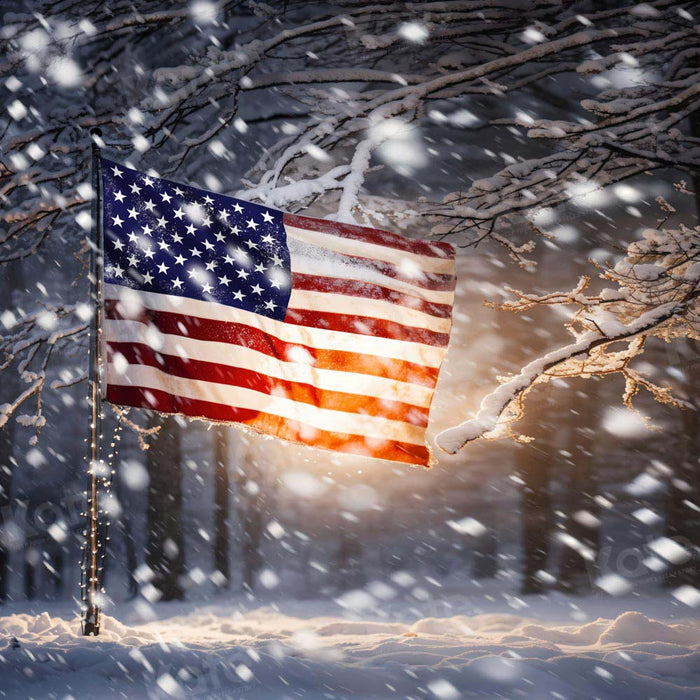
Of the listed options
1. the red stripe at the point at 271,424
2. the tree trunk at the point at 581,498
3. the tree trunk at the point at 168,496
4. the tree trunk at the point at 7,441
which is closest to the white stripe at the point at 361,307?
the red stripe at the point at 271,424

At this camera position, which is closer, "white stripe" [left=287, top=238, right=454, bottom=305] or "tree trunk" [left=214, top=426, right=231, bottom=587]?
"white stripe" [left=287, top=238, right=454, bottom=305]

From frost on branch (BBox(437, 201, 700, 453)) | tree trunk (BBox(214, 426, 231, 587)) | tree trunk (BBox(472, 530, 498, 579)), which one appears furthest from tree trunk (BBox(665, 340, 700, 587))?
tree trunk (BBox(214, 426, 231, 587))

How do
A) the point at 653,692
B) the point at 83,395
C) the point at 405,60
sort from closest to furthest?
the point at 653,692, the point at 405,60, the point at 83,395

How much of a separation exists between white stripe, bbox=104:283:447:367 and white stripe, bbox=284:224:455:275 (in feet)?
1.93

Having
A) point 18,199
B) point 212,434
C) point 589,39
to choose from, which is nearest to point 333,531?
point 212,434

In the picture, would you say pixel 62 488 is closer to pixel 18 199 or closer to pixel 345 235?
pixel 18 199

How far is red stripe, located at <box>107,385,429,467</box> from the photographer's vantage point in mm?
4008

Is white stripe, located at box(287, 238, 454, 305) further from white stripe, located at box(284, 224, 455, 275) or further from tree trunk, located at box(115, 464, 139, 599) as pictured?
tree trunk, located at box(115, 464, 139, 599)

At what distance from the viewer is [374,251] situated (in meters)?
4.74

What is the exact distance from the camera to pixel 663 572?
10234mm

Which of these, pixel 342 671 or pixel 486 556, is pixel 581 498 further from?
pixel 342 671

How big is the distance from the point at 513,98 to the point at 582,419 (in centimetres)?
581

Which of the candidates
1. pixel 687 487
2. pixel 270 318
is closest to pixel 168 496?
pixel 270 318

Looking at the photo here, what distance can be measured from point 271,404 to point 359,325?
0.81 meters
